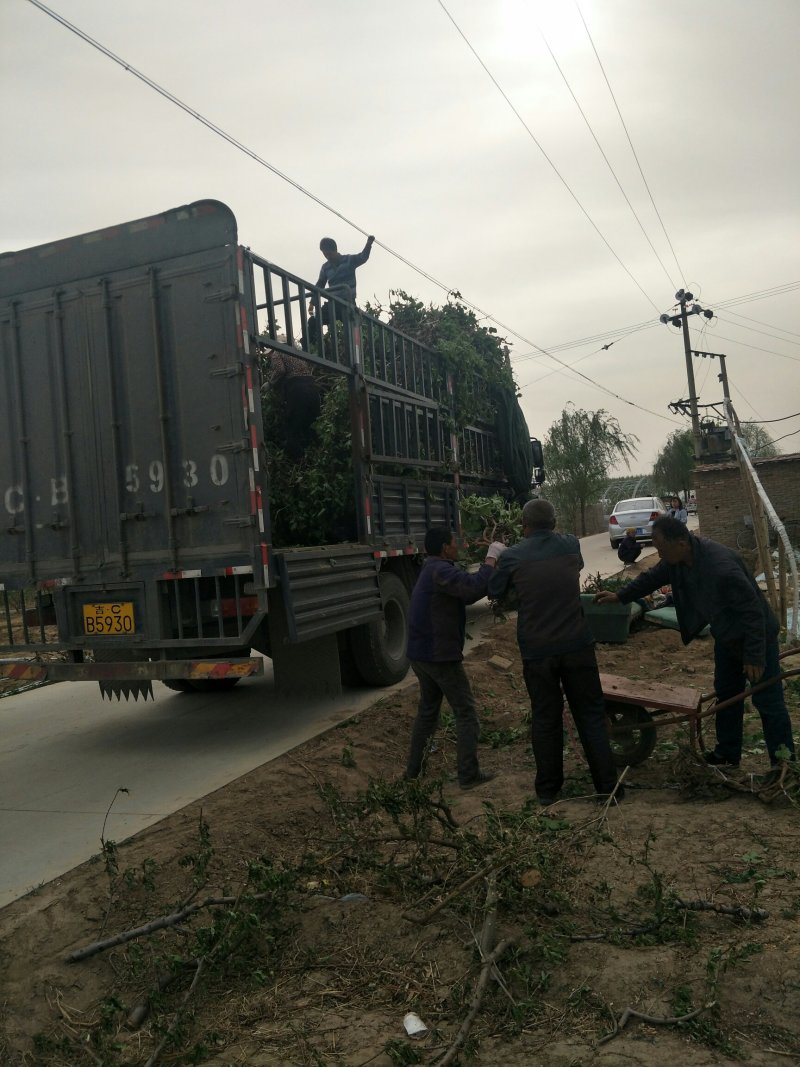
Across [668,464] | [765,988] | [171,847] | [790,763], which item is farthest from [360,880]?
[668,464]

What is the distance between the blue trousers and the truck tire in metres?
3.34

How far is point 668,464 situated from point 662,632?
54364mm

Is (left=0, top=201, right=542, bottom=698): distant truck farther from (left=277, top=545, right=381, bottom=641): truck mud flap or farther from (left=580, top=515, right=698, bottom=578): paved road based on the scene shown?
(left=580, top=515, right=698, bottom=578): paved road

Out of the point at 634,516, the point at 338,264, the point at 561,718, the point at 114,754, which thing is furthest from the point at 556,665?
the point at 634,516

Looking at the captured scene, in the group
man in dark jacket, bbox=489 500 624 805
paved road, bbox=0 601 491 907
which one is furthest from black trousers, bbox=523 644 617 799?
paved road, bbox=0 601 491 907

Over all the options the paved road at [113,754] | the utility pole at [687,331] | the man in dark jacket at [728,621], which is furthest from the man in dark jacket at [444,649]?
the utility pole at [687,331]

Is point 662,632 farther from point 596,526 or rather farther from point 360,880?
→ point 596,526

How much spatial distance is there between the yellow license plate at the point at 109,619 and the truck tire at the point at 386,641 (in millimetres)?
2323

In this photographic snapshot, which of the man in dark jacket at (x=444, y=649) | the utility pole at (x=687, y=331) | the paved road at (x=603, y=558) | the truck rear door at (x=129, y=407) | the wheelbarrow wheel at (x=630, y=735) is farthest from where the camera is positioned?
the utility pole at (x=687, y=331)

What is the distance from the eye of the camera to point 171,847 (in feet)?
14.6

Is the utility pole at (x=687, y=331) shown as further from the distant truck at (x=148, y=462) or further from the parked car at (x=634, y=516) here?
the distant truck at (x=148, y=462)

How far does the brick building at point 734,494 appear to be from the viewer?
56.4 feet

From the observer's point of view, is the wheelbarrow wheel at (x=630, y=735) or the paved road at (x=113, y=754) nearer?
the paved road at (x=113, y=754)

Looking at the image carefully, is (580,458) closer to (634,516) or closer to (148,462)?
(634,516)
